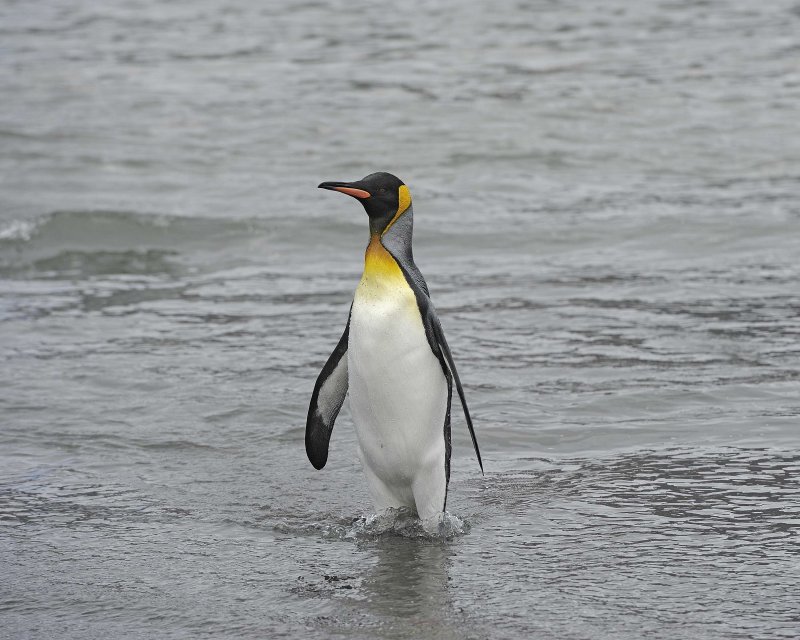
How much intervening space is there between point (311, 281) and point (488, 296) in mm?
1178

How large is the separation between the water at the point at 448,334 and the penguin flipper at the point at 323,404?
0.69ft

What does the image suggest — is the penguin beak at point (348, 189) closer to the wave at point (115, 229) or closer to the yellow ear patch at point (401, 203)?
the yellow ear patch at point (401, 203)

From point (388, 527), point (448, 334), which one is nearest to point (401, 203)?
point (388, 527)

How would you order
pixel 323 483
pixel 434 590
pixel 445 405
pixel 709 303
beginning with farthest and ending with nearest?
1. pixel 709 303
2. pixel 323 483
3. pixel 445 405
4. pixel 434 590

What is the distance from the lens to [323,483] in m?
4.69

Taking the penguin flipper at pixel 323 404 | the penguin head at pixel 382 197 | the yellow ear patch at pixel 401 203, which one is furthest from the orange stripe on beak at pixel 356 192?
the penguin flipper at pixel 323 404

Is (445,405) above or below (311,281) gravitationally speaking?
above

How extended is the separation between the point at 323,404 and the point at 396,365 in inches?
14.2

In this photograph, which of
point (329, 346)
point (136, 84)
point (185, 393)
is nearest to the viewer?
point (185, 393)

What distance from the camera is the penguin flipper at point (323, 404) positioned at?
4.30 meters

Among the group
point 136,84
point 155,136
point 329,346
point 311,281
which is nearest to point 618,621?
point 329,346

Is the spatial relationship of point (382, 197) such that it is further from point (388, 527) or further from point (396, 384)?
point (388, 527)

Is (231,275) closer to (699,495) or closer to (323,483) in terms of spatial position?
(323,483)

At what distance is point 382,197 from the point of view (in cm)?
410
